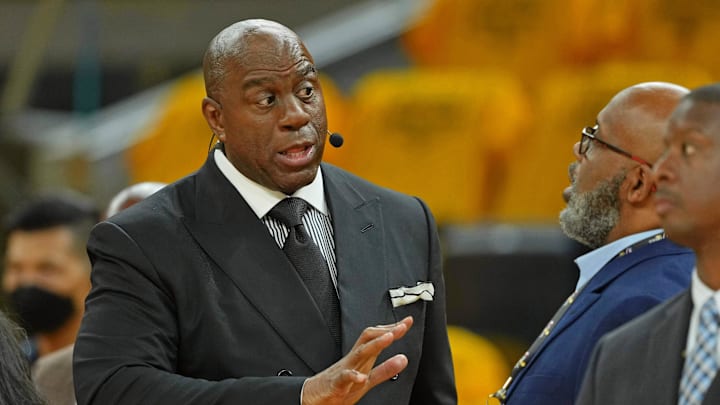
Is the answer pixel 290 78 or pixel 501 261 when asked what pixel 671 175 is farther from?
pixel 501 261

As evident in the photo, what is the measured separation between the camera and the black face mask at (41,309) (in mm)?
4539

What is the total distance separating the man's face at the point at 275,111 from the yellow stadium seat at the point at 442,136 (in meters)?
3.32

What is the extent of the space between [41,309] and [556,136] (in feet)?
8.57

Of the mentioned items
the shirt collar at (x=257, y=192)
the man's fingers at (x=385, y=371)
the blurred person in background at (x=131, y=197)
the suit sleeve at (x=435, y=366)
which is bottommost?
the suit sleeve at (x=435, y=366)

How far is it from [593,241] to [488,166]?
11.1 feet

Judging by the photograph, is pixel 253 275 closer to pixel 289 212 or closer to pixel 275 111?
pixel 289 212

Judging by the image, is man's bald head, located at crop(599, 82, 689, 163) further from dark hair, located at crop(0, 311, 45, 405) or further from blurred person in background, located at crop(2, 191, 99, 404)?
blurred person in background, located at crop(2, 191, 99, 404)

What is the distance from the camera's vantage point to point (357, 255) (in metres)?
3.02

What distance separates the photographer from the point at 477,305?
5723 millimetres

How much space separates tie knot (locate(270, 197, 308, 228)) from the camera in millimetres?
2992

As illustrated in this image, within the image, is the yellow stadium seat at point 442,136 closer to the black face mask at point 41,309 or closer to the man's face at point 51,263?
the man's face at point 51,263

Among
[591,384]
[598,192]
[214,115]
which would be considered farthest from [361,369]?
[598,192]

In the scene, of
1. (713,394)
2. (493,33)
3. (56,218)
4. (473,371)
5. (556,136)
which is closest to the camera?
(713,394)

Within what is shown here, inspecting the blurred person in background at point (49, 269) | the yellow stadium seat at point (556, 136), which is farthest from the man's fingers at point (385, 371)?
the yellow stadium seat at point (556, 136)
